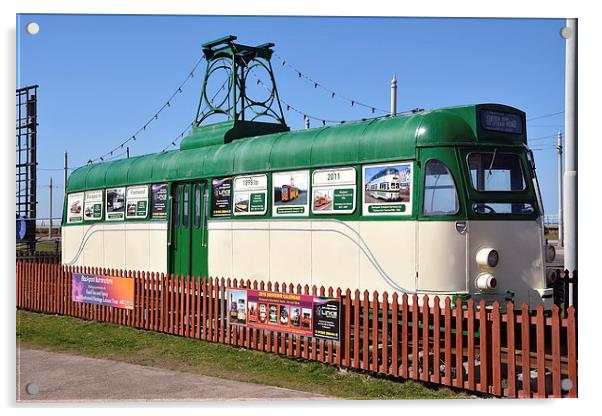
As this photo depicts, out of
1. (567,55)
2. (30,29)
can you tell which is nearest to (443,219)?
(567,55)

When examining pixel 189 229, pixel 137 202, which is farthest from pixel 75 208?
pixel 189 229

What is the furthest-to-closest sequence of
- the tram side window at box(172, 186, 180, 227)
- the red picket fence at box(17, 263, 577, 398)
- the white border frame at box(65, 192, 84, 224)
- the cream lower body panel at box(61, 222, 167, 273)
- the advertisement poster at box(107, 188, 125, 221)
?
the white border frame at box(65, 192, 84, 224), the advertisement poster at box(107, 188, 125, 221), the cream lower body panel at box(61, 222, 167, 273), the tram side window at box(172, 186, 180, 227), the red picket fence at box(17, 263, 577, 398)

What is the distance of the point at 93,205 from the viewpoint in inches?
619

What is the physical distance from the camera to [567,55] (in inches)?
296

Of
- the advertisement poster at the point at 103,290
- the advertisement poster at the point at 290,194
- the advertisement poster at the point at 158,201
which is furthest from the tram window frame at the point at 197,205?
the advertisement poster at the point at 290,194

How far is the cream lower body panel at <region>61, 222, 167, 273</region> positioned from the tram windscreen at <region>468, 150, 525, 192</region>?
6506 millimetres

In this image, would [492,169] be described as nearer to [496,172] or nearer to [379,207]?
[496,172]

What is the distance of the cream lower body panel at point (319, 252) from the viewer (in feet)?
30.1

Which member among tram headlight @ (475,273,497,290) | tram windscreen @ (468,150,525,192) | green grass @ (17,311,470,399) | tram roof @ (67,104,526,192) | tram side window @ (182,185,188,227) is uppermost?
Answer: tram roof @ (67,104,526,192)

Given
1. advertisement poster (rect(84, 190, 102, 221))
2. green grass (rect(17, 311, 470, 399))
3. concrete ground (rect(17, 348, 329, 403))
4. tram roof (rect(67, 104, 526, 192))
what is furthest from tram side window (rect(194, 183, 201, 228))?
concrete ground (rect(17, 348, 329, 403))

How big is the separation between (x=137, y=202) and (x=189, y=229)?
1.86 metres

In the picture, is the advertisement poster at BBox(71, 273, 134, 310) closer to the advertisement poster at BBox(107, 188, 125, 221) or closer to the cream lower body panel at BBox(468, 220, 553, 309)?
the advertisement poster at BBox(107, 188, 125, 221)

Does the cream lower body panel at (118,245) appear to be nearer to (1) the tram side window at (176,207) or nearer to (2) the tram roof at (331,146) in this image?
(1) the tram side window at (176,207)

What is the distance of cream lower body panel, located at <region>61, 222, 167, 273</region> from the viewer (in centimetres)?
1388
